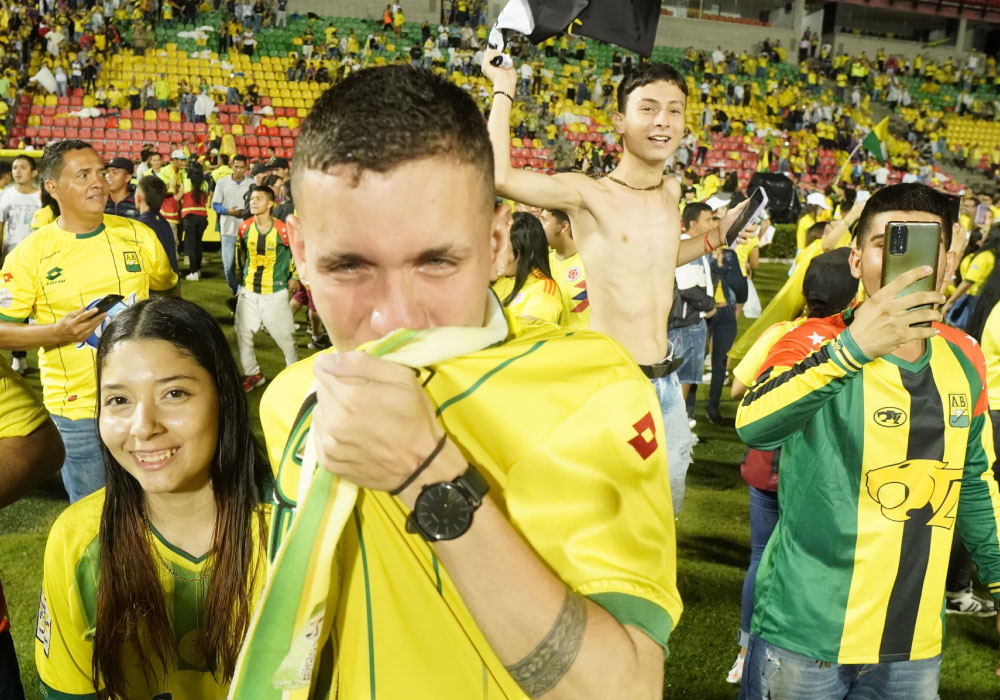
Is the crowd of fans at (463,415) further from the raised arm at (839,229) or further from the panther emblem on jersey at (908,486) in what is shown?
the raised arm at (839,229)

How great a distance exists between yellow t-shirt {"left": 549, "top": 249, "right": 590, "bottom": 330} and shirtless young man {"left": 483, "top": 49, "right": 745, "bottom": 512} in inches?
53.2

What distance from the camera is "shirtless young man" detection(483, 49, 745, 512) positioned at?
340 cm

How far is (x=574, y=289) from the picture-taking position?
205 inches

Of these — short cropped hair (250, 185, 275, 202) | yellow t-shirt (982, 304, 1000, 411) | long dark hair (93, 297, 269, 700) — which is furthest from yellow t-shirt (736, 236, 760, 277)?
long dark hair (93, 297, 269, 700)

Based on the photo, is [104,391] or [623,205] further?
[623,205]

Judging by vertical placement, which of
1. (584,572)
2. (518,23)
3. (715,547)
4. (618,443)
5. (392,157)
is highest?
(518,23)

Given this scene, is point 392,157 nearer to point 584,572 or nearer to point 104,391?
point 584,572

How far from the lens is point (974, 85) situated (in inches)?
1358

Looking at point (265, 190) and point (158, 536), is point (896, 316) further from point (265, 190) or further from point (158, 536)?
point (265, 190)

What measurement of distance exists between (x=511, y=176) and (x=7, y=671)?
209cm

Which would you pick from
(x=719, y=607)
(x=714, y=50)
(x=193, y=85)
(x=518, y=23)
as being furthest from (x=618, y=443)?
(x=714, y=50)

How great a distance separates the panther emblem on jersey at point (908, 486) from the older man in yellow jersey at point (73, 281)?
3.11 metres

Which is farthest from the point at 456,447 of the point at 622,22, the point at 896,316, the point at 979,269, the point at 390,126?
the point at 979,269

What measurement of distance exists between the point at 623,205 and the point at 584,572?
2.77 metres
